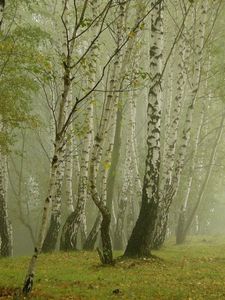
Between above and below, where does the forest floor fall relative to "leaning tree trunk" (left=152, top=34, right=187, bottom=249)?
below

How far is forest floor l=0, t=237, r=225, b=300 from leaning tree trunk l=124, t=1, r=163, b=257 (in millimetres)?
595

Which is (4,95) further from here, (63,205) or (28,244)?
(28,244)

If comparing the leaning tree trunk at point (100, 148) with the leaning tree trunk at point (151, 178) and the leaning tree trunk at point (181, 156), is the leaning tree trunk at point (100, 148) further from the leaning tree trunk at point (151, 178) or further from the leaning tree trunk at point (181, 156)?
the leaning tree trunk at point (181, 156)

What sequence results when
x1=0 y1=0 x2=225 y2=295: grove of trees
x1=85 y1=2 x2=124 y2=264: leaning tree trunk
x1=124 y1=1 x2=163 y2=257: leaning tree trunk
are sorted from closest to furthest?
1. x1=0 y1=0 x2=225 y2=295: grove of trees
2. x1=85 y1=2 x2=124 y2=264: leaning tree trunk
3. x1=124 y1=1 x2=163 y2=257: leaning tree trunk

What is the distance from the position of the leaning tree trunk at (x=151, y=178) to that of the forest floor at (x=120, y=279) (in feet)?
1.95

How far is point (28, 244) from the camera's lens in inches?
1602

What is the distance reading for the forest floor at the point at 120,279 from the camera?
934 cm

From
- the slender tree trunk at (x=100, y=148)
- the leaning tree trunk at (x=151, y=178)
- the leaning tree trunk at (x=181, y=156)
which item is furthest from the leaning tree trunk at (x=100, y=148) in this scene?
the leaning tree trunk at (x=181, y=156)

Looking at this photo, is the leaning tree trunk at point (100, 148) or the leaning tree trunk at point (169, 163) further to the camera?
the leaning tree trunk at point (169, 163)

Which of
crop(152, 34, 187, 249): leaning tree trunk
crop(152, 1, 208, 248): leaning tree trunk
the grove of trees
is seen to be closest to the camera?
the grove of trees

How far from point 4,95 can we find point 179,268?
9376 millimetres

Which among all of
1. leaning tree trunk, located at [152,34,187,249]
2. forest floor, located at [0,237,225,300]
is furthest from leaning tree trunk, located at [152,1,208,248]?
forest floor, located at [0,237,225,300]

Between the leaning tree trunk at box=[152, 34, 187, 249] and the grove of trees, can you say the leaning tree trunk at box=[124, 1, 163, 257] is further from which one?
the leaning tree trunk at box=[152, 34, 187, 249]

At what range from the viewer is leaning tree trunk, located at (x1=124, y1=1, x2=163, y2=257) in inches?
544
